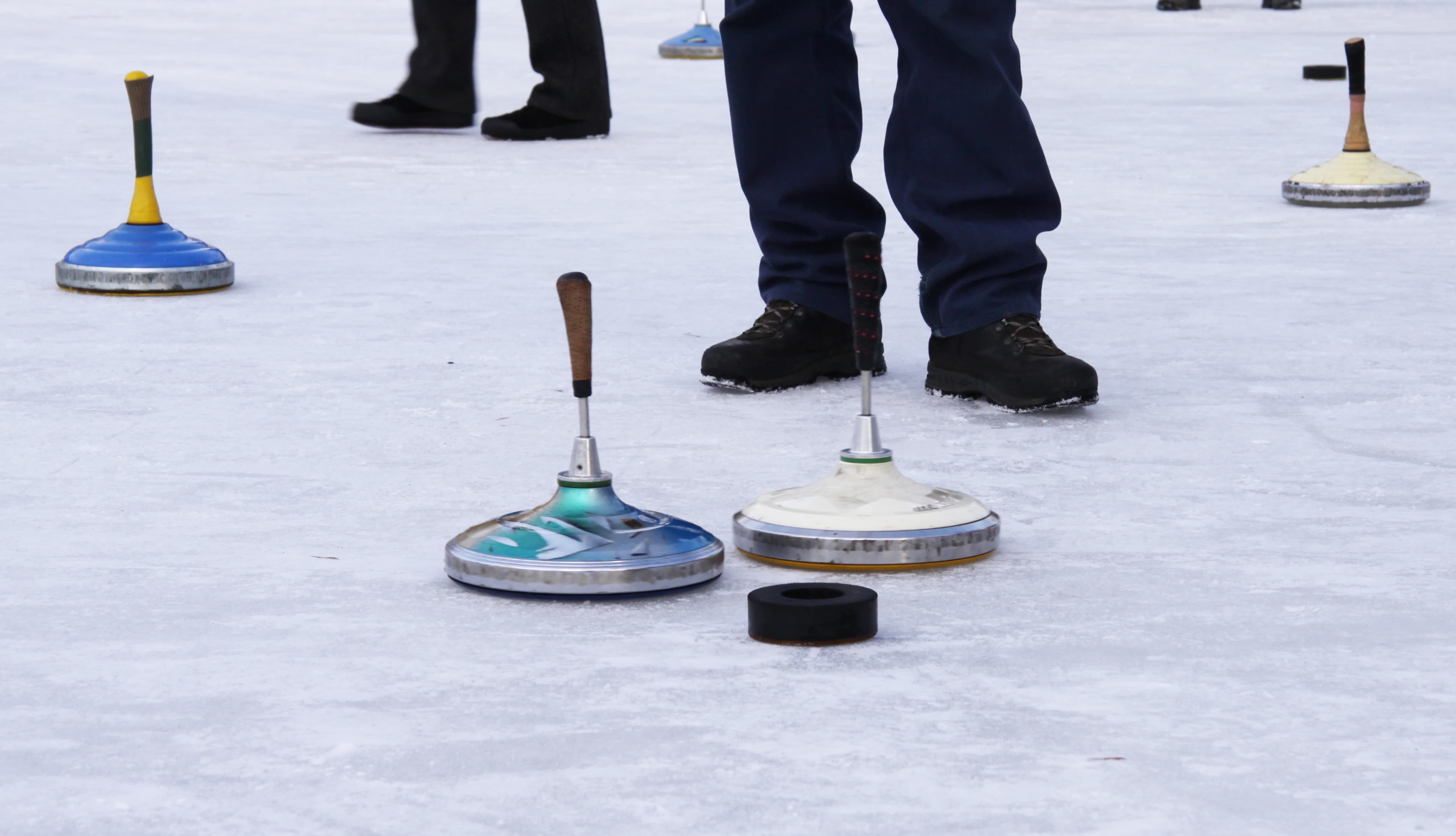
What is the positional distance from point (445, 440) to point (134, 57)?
7.91 meters

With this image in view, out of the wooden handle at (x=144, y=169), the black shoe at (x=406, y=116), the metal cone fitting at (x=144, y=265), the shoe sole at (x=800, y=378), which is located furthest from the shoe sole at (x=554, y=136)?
the shoe sole at (x=800, y=378)

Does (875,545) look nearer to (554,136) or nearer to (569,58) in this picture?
(569,58)

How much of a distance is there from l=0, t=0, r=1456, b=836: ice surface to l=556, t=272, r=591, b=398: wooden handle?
0.22 metres

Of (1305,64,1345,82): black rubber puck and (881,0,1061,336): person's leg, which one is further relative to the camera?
(1305,64,1345,82): black rubber puck

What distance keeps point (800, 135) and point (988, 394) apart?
488 millimetres

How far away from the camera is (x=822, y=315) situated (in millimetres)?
3002

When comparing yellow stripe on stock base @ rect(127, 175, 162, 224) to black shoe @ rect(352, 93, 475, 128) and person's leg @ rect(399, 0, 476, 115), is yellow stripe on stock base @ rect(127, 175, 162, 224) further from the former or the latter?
black shoe @ rect(352, 93, 475, 128)

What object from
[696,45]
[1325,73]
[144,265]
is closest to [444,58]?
[144,265]

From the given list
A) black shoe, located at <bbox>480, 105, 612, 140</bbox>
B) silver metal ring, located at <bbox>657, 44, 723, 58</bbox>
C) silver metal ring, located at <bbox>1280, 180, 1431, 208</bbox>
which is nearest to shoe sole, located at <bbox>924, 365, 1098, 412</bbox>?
silver metal ring, located at <bbox>1280, 180, 1431, 208</bbox>

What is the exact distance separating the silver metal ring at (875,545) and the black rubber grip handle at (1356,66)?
129 inches

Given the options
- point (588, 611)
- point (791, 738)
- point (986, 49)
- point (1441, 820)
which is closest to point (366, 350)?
point (986, 49)

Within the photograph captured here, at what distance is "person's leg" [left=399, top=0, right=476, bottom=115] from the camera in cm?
666

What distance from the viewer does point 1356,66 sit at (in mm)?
4965

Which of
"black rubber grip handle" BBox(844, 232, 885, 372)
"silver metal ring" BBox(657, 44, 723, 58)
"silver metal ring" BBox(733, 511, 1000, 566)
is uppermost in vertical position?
"black rubber grip handle" BBox(844, 232, 885, 372)
